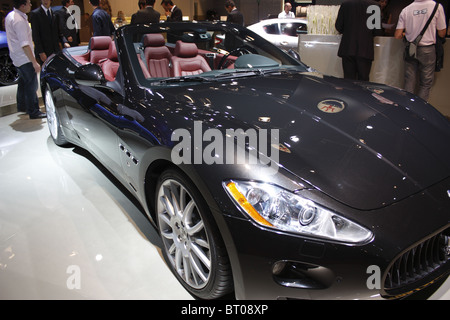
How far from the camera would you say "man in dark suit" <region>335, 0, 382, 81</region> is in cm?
459

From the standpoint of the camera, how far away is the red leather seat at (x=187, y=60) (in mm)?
2896

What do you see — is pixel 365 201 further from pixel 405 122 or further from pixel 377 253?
pixel 405 122

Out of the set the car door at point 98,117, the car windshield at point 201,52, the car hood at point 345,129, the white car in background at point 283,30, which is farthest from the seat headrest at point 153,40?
the white car in background at point 283,30

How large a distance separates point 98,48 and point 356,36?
3.01m

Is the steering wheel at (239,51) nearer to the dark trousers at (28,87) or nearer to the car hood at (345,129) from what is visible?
the car hood at (345,129)

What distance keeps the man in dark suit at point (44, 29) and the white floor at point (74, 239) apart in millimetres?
2513

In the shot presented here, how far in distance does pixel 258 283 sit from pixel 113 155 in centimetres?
137

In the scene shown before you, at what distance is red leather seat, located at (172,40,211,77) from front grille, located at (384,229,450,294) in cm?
199

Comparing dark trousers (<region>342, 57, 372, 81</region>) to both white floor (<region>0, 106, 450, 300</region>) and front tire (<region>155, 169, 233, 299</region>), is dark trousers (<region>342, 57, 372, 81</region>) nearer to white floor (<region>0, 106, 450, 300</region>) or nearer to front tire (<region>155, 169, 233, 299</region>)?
white floor (<region>0, 106, 450, 300</region>)

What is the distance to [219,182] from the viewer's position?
1.43 metres

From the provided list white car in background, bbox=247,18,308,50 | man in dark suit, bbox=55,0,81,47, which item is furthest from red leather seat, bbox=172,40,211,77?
white car in background, bbox=247,18,308,50

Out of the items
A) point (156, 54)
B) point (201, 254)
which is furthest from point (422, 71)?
point (201, 254)

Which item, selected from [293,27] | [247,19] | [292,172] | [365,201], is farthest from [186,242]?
[247,19]

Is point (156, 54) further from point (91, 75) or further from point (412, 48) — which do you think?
point (412, 48)
